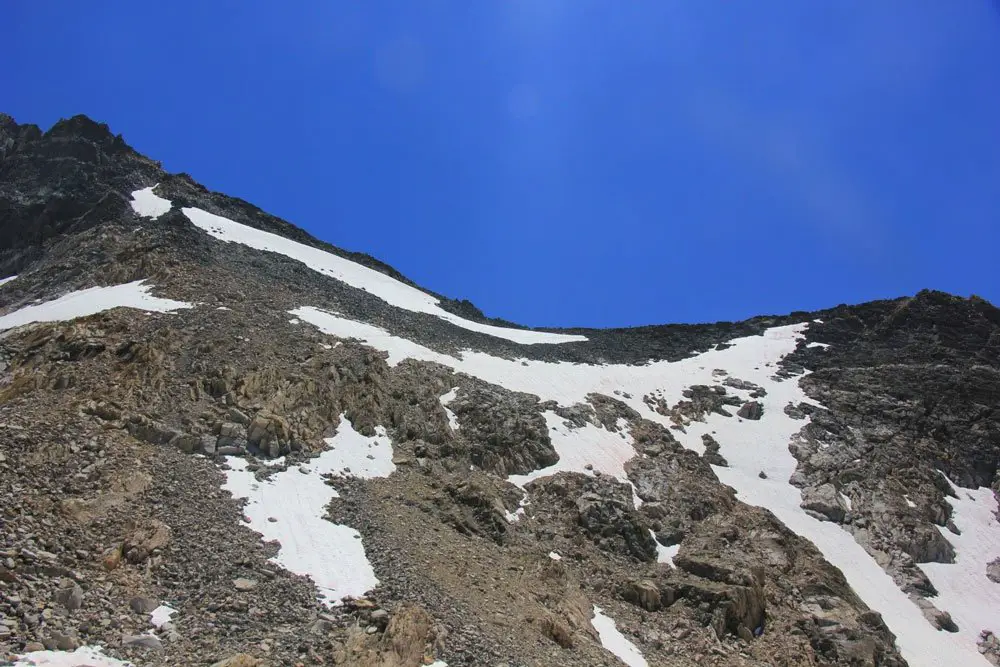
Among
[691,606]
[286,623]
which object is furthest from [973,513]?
[286,623]

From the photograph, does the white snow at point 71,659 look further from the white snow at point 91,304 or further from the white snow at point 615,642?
the white snow at point 91,304

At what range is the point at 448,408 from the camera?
2448cm

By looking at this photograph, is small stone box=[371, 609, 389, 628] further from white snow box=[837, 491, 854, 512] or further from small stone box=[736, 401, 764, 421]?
small stone box=[736, 401, 764, 421]

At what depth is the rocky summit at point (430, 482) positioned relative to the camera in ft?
39.6

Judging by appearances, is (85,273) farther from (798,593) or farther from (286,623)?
(798,593)

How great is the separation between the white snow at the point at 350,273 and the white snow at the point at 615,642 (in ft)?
76.5

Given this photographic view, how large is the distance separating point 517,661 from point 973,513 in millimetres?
25529

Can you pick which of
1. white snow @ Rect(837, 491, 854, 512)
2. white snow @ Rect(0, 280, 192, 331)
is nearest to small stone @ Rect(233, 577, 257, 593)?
white snow @ Rect(0, 280, 192, 331)

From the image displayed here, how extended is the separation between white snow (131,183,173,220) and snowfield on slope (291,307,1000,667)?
58.4 ft

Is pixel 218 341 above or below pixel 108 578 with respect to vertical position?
above

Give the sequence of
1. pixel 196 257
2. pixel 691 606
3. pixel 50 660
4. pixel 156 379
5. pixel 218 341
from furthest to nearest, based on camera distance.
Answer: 1. pixel 196 257
2. pixel 218 341
3. pixel 156 379
4. pixel 691 606
5. pixel 50 660

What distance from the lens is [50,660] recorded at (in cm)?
907

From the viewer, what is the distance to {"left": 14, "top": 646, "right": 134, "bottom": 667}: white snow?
8.93 meters

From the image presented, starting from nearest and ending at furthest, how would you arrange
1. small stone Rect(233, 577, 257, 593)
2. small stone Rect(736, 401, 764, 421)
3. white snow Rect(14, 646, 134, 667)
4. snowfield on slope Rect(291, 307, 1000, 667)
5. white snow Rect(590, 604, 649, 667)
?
white snow Rect(14, 646, 134, 667) → small stone Rect(233, 577, 257, 593) → white snow Rect(590, 604, 649, 667) → snowfield on slope Rect(291, 307, 1000, 667) → small stone Rect(736, 401, 764, 421)
